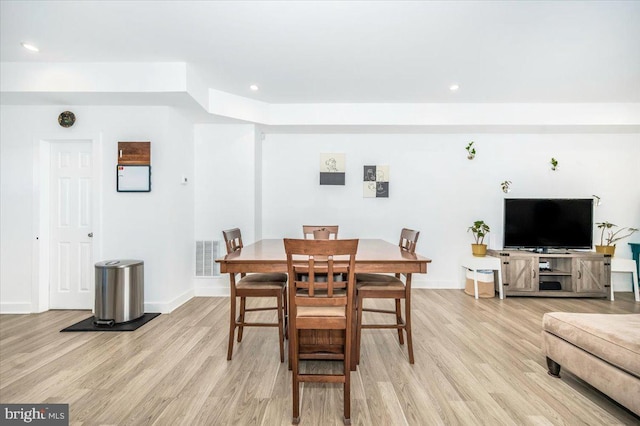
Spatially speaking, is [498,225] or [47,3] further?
[498,225]

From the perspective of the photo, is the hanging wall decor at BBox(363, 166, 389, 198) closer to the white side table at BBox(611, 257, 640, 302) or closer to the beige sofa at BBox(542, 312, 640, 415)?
the beige sofa at BBox(542, 312, 640, 415)

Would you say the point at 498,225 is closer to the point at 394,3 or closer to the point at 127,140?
the point at 394,3

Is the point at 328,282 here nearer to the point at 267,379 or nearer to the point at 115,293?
the point at 267,379

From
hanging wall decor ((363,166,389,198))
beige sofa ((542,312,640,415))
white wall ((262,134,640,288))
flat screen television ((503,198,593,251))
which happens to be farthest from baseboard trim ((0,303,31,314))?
flat screen television ((503,198,593,251))

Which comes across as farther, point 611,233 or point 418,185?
point 418,185

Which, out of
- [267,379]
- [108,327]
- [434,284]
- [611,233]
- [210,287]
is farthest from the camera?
[434,284]

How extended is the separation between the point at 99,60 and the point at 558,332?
4.65m

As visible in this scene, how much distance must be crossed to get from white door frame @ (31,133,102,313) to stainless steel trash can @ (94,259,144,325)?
535 mm

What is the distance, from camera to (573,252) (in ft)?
14.7

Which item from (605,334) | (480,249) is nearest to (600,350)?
(605,334)

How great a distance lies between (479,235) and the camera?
4684mm

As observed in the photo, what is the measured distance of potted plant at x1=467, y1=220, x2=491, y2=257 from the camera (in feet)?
15.1

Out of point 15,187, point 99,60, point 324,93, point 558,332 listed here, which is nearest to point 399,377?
point 558,332

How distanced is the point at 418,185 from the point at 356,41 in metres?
2.73
